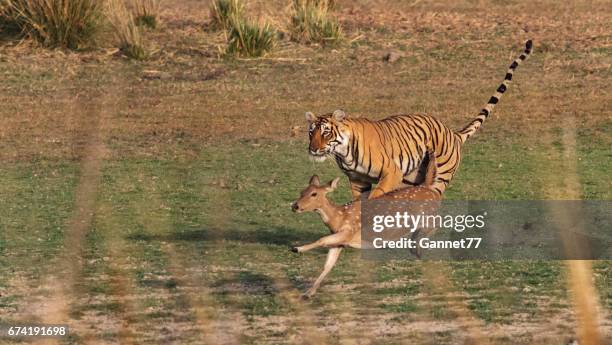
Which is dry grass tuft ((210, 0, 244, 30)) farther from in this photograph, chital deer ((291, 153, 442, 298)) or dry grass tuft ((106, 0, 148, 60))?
chital deer ((291, 153, 442, 298))

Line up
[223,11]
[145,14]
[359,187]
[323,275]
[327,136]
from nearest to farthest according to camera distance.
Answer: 1. [323,275]
2. [327,136]
3. [359,187]
4. [223,11]
5. [145,14]

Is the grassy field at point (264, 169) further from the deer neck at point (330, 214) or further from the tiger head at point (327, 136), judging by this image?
the tiger head at point (327, 136)

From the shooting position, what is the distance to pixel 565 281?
448 inches

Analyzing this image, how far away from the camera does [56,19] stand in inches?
890

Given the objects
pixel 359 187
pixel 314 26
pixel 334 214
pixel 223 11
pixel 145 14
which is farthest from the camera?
pixel 145 14

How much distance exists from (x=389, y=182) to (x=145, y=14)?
1199 centimetres

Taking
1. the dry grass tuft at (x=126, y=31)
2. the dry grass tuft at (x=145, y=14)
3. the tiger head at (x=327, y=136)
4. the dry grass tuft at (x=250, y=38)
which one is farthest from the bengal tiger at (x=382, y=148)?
the dry grass tuft at (x=145, y=14)

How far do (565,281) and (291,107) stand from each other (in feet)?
29.8

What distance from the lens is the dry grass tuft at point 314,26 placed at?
2334 cm

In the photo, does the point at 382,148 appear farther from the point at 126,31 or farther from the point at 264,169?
the point at 126,31

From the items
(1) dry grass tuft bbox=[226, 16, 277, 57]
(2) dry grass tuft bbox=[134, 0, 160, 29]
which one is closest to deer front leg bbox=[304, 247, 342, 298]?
(1) dry grass tuft bbox=[226, 16, 277, 57]

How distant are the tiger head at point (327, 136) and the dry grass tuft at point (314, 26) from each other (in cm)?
1062

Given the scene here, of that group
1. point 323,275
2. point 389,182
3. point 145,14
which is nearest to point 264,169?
point 389,182

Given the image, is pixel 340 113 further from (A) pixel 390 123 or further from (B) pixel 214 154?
(B) pixel 214 154
